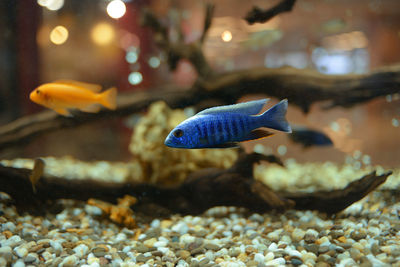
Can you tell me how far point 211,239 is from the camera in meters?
3.02

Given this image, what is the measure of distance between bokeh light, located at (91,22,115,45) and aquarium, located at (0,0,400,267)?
0.02m

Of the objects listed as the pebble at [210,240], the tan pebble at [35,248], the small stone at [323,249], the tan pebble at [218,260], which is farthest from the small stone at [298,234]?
the tan pebble at [35,248]

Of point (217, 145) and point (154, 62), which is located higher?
point (154, 62)

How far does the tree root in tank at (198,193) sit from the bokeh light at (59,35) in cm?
504

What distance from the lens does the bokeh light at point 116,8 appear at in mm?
6449

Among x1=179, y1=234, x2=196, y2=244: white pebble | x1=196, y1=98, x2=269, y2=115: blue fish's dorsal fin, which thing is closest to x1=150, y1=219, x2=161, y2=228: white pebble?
x1=179, y1=234, x2=196, y2=244: white pebble

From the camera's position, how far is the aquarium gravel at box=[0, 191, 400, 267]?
2395 millimetres

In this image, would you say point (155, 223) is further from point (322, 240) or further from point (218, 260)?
point (322, 240)

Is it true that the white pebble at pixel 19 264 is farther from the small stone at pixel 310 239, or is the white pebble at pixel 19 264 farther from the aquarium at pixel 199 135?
the small stone at pixel 310 239

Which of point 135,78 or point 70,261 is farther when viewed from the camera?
point 135,78

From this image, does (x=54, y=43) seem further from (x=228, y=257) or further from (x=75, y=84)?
(x=228, y=257)

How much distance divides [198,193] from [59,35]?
6.18 metres

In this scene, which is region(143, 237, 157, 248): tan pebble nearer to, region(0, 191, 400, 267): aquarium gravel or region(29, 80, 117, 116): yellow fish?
region(0, 191, 400, 267): aquarium gravel

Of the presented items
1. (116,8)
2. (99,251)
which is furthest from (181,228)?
(116,8)
